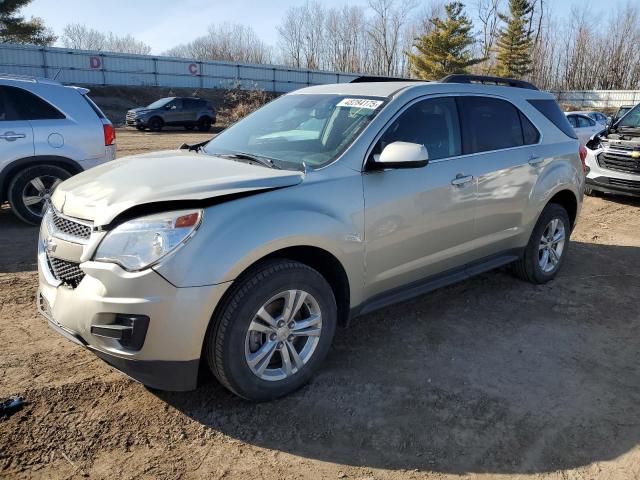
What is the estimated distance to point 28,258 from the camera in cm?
566

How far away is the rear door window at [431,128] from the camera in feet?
12.1

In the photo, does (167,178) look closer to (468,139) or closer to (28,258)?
(468,139)

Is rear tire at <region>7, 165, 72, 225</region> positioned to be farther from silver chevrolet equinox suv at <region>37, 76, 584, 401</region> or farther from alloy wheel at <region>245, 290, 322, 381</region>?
alloy wheel at <region>245, 290, 322, 381</region>

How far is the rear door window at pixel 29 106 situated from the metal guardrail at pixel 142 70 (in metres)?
28.6

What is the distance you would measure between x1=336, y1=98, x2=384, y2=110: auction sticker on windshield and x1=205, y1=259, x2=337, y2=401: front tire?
132 cm

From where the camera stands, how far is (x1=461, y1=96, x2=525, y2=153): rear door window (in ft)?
13.9

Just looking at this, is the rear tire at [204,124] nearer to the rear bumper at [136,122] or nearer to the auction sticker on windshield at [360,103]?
the rear bumper at [136,122]

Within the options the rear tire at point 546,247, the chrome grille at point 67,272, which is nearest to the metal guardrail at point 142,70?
the rear tire at point 546,247

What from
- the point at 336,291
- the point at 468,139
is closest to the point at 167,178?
the point at 336,291

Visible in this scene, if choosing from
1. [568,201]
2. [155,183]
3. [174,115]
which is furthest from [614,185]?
[174,115]

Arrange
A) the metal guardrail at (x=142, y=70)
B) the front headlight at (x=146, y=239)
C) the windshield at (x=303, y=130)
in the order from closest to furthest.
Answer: the front headlight at (x=146, y=239) → the windshield at (x=303, y=130) → the metal guardrail at (x=142, y=70)

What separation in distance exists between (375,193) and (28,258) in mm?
4158

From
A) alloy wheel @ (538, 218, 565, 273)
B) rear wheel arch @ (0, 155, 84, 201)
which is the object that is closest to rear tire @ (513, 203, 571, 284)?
alloy wheel @ (538, 218, 565, 273)

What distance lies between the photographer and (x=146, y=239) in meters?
2.65
